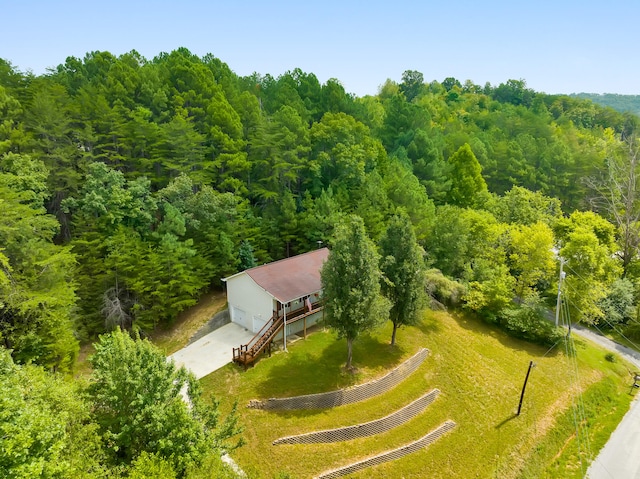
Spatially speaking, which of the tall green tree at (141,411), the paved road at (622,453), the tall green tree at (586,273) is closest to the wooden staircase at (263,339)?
the tall green tree at (141,411)

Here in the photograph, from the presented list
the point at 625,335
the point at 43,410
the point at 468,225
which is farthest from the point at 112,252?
the point at 625,335

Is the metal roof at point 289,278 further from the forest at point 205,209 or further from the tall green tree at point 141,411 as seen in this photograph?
the tall green tree at point 141,411

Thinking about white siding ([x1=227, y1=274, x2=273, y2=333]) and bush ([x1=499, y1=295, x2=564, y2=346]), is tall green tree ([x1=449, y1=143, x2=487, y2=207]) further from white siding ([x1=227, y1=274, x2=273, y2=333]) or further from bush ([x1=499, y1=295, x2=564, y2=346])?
white siding ([x1=227, y1=274, x2=273, y2=333])

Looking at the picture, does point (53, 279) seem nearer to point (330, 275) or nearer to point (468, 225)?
point (330, 275)

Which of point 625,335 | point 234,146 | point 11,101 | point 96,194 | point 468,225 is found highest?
point 11,101

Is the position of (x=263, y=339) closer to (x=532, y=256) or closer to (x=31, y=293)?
(x=31, y=293)

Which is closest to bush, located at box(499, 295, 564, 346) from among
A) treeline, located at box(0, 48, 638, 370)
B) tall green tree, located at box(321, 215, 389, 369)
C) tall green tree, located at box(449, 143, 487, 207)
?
treeline, located at box(0, 48, 638, 370)
